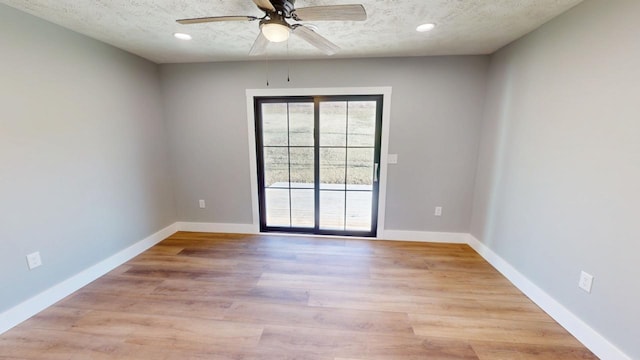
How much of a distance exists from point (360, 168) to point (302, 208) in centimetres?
99

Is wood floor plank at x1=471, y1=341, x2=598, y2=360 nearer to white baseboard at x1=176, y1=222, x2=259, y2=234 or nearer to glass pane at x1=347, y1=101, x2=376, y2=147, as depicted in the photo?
glass pane at x1=347, y1=101, x2=376, y2=147

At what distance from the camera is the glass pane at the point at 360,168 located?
3256mm

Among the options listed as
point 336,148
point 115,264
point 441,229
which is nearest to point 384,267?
point 441,229

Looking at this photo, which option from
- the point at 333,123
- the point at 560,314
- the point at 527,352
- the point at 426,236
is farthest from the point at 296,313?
the point at 333,123

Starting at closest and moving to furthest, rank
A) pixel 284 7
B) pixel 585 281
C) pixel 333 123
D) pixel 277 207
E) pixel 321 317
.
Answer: pixel 284 7 → pixel 585 281 → pixel 321 317 → pixel 333 123 → pixel 277 207

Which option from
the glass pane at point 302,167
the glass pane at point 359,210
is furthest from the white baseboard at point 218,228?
the glass pane at point 359,210

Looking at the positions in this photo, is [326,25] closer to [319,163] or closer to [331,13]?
[331,13]

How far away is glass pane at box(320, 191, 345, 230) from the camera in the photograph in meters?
3.43

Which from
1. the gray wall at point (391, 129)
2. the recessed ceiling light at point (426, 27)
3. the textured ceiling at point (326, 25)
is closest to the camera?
the textured ceiling at point (326, 25)

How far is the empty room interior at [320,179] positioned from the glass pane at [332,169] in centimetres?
3

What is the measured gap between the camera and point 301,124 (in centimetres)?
327

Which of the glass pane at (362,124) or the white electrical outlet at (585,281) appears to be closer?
the white electrical outlet at (585,281)

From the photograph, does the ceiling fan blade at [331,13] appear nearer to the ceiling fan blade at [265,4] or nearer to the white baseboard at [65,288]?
the ceiling fan blade at [265,4]

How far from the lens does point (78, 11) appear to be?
6.12 ft
